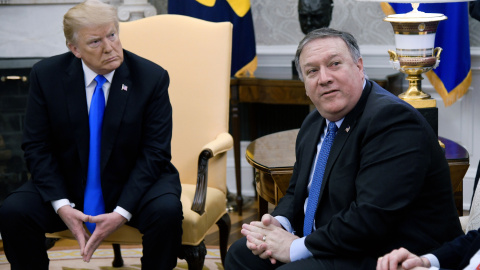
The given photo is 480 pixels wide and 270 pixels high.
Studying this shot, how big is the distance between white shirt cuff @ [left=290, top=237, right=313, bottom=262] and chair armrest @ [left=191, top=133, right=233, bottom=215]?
786 mm

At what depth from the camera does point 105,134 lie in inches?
114

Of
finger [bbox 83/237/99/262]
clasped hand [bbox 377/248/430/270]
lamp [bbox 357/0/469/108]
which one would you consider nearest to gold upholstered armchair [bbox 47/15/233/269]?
finger [bbox 83/237/99/262]

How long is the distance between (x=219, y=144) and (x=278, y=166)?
408 mm

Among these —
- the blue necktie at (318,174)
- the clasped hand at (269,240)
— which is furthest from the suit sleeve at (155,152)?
the blue necktie at (318,174)

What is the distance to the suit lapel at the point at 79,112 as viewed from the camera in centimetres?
292

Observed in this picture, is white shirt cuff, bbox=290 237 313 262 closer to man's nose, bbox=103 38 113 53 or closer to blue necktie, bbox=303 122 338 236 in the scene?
blue necktie, bbox=303 122 338 236

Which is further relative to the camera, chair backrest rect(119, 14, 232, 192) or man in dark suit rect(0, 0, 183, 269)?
chair backrest rect(119, 14, 232, 192)

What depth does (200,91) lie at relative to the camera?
11.1 ft

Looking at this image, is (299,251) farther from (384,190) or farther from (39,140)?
(39,140)

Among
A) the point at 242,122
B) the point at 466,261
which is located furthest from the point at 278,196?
the point at 242,122

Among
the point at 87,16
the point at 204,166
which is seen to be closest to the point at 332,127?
the point at 204,166

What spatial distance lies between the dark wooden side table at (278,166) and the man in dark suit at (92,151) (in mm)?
358

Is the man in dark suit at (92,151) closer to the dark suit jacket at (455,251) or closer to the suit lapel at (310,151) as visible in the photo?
the suit lapel at (310,151)

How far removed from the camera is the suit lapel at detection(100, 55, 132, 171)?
114 inches
